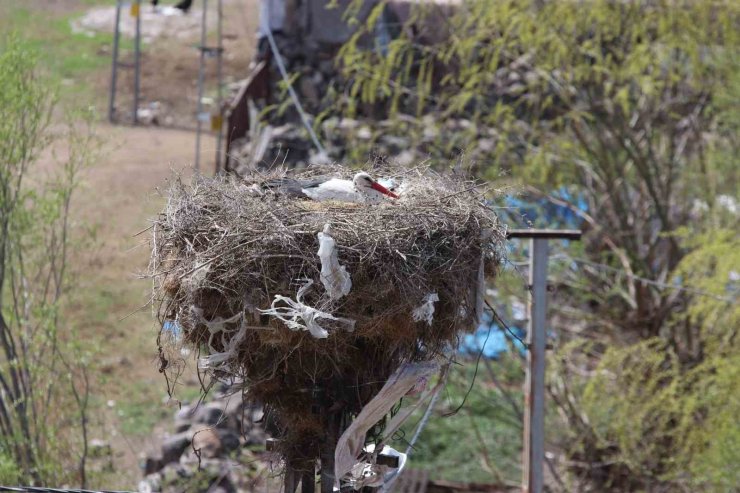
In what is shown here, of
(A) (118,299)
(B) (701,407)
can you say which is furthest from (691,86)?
(A) (118,299)

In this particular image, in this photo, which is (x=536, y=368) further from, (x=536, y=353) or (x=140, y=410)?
(x=140, y=410)

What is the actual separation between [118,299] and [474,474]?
6096mm

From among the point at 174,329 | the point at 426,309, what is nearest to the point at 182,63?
the point at 174,329

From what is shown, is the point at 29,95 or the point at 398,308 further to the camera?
the point at 29,95

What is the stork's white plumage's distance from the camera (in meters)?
4.32

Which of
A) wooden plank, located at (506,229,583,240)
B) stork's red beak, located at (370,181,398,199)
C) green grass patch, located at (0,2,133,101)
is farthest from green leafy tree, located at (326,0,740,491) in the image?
green grass patch, located at (0,2,133,101)

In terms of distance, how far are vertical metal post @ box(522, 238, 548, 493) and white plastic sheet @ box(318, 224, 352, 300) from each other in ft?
7.78

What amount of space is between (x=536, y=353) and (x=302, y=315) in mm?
2811

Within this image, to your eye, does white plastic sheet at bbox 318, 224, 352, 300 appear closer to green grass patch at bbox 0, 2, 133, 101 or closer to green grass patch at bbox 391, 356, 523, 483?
green grass patch at bbox 391, 356, 523, 483

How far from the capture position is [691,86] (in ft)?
36.2

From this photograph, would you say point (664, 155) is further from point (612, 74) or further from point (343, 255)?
point (343, 255)

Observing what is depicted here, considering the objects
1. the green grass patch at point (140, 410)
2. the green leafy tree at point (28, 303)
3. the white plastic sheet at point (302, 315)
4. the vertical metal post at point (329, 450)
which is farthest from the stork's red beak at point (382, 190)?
the green grass patch at point (140, 410)

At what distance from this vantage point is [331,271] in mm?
3682

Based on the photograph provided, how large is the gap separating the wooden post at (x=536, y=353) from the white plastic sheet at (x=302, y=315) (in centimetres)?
206
